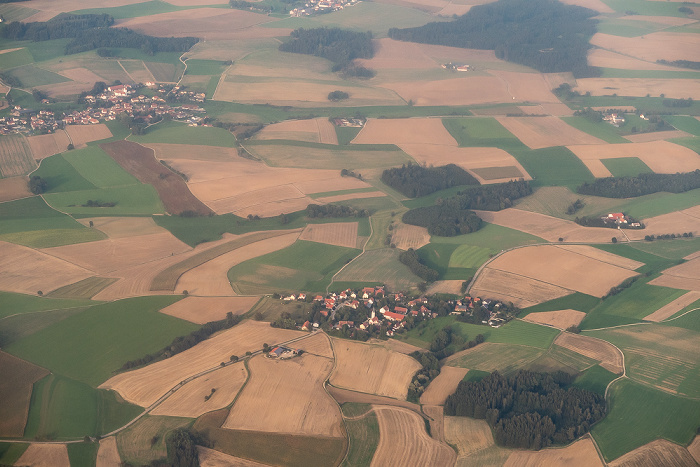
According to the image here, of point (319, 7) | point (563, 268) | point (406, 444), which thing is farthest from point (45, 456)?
point (319, 7)

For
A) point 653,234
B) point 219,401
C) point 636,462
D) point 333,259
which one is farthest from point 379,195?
point 636,462

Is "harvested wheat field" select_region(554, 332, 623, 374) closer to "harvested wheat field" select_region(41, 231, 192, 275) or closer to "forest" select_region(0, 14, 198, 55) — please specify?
"harvested wheat field" select_region(41, 231, 192, 275)

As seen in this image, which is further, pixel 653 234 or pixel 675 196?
pixel 675 196

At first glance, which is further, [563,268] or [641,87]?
[641,87]

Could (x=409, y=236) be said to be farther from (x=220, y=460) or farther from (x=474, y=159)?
(x=220, y=460)

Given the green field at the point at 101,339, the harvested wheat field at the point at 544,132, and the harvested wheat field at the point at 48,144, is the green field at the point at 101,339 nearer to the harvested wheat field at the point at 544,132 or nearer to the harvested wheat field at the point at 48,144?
the harvested wheat field at the point at 48,144

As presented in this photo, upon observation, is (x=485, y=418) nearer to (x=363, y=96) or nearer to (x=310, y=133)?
(x=310, y=133)

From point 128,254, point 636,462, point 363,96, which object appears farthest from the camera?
point 363,96
